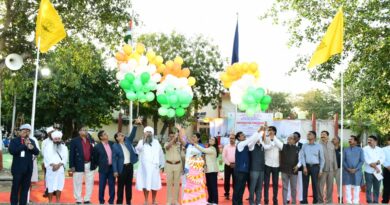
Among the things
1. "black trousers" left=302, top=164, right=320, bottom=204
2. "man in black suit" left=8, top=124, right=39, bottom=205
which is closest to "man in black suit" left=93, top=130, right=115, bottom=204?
"man in black suit" left=8, top=124, right=39, bottom=205

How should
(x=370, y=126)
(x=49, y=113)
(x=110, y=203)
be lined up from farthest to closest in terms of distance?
(x=370, y=126), (x=49, y=113), (x=110, y=203)

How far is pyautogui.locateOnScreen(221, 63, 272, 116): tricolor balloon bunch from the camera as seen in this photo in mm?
8906

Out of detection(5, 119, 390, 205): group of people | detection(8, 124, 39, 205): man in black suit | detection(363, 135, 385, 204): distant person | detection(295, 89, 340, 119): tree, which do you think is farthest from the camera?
detection(295, 89, 340, 119): tree

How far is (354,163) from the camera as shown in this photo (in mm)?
10836

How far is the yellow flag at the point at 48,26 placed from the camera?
10322 millimetres

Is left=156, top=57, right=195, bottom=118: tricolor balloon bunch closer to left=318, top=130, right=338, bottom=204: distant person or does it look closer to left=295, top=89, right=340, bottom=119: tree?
left=318, top=130, right=338, bottom=204: distant person

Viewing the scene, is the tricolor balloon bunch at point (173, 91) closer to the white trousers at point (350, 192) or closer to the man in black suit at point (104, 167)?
the man in black suit at point (104, 167)

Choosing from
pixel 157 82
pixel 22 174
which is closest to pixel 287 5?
pixel 157 82

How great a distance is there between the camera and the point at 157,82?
33.9ft

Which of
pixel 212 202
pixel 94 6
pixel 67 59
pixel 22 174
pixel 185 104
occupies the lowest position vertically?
pixel 212 202

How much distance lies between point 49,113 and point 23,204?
27019 millimetres

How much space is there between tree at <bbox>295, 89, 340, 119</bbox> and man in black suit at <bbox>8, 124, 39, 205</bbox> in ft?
163

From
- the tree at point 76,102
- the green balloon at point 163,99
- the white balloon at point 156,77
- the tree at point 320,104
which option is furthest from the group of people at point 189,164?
the tree at point 320,104

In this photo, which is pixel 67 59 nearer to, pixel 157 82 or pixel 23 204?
pixel 157 82
